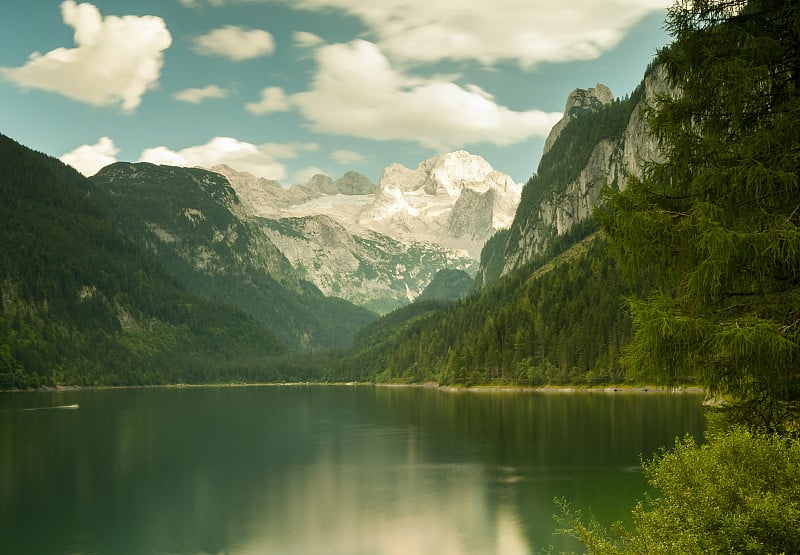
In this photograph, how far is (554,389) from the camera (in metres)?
186

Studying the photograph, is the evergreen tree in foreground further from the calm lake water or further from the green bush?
the calm lake water

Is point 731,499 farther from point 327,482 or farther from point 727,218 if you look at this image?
point 327,482

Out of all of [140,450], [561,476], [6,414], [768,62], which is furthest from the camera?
[6,414]

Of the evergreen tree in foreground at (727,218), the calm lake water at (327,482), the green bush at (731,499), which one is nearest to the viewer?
the green bush at (731,499)

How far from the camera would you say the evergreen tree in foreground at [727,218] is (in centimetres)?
Result: 1698

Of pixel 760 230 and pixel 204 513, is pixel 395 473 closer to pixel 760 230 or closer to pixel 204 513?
pixel 204 513

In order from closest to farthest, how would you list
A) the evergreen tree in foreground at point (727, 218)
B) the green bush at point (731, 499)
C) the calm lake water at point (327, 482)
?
the green bush at point (731, 499) → the evergreen tree in foreground at point (727, 218) → the calm lake water at point (327, 482)

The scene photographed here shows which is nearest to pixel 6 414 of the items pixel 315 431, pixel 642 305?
pixel 315 431

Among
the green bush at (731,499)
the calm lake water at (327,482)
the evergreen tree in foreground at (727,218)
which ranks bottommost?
the calm lake water at (327,482)

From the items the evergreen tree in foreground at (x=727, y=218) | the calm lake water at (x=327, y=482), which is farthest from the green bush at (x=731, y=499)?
the calm lake water at (x=327, y=482)

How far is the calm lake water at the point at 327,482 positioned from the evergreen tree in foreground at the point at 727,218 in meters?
24.0

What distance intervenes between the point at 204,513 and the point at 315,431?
60.2 m

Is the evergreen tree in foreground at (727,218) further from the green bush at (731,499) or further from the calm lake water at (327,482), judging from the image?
the calm lake water at (327,482)

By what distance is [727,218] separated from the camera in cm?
1862
